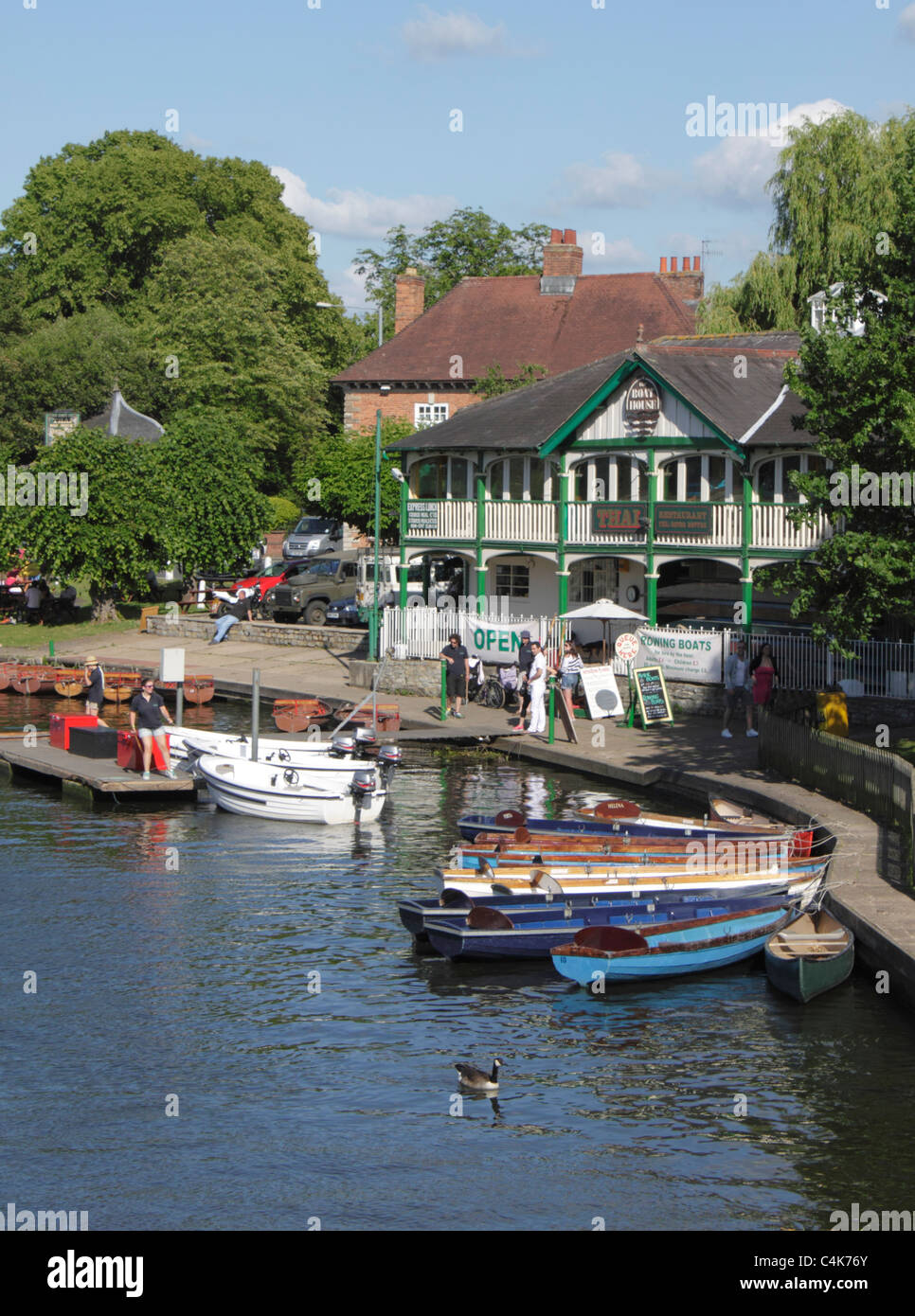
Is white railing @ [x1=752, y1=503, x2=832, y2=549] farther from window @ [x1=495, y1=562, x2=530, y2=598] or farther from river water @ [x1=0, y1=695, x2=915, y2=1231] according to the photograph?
river water @ [x1=0, y1=695, x2=915, y2=1231]

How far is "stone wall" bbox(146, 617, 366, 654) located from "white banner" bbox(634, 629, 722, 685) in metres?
12.2

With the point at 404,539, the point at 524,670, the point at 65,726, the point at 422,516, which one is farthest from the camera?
the point at 404,539

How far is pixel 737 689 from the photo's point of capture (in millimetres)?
33625

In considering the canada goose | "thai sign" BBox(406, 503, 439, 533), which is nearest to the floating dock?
"thai sign" BBox(406, 503, 439, 533)

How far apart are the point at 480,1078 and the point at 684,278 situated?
184ft

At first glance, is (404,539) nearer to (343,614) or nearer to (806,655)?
(343,614)

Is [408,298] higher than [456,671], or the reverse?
[408,298]

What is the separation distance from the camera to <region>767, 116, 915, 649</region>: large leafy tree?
2517cm

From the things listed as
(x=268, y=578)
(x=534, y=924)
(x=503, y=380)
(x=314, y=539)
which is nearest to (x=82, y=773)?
(x=534, y=924)

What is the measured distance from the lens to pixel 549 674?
119 feet

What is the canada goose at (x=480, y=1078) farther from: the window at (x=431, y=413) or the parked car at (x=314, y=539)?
the window at (x=431, y=413)
